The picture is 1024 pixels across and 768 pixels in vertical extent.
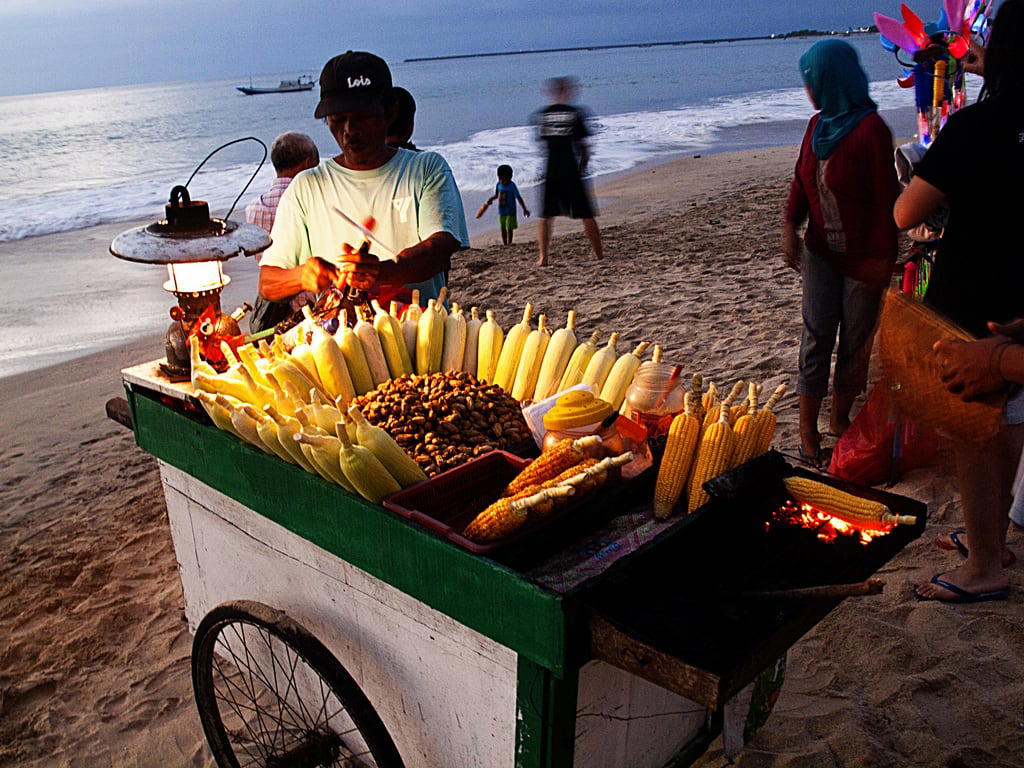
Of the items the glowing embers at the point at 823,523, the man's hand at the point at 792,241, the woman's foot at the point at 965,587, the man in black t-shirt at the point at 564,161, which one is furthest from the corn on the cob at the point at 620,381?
the man in black t-shirt at the point at 564,161

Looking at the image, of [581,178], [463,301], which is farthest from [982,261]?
[581,178]

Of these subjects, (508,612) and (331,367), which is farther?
(331,367)

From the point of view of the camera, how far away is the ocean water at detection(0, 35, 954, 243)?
18.8 m

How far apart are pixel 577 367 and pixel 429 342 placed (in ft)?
1.75

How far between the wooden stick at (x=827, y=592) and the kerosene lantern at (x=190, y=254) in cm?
185

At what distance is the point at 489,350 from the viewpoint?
105 inches

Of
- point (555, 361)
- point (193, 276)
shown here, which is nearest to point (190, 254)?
point (193, 276)

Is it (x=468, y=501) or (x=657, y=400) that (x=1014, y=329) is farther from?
(x=468, y=501)

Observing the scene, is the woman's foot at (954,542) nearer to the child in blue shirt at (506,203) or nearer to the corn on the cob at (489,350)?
the corn on the cob at (489,350)

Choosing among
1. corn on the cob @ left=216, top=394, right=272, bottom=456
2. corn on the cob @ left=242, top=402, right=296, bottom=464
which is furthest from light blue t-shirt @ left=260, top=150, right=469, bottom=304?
corn on the cob @ left=242, top=402, right=296, bottom=464

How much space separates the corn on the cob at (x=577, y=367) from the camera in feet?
8.07

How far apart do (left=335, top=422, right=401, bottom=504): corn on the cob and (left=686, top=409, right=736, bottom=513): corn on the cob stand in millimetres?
715

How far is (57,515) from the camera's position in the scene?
447 centimetres

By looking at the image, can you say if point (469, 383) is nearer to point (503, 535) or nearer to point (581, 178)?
point (503, 535)
